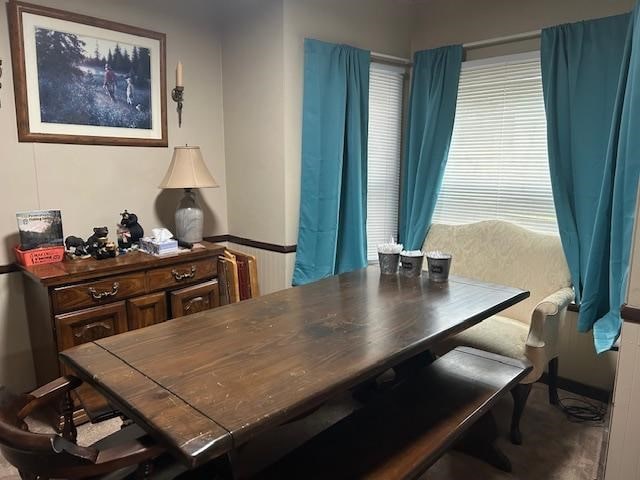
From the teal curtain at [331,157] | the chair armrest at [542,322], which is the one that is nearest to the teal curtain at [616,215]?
the chair armrest at [542,322]

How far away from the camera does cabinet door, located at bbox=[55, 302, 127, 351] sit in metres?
2.18

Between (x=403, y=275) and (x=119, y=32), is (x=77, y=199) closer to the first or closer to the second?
(x=119, y=32)

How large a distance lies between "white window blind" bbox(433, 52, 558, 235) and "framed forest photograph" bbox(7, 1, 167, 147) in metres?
2.04

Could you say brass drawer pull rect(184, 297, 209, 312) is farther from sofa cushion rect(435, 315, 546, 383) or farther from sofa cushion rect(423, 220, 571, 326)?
sofa cushion rect(423, 220, 571, 326)

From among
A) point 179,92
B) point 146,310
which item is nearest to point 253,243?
point 146,310

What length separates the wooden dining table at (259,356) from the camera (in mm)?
1051

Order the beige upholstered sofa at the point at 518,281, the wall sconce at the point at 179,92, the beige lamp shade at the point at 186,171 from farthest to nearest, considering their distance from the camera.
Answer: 1. the wall sconce at the point at 179,92
2. the beige lamp shade at the point at 186,171
3. the beige upholstered sofa at the point at 518,281

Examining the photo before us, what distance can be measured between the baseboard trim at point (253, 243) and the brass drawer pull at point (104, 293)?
1.03 metres

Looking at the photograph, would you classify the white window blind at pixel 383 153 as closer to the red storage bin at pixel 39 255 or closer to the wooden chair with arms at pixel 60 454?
the red storage bin at pixel 39 255

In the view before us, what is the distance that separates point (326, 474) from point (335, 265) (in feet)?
6.22

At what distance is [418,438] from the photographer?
5.15ft

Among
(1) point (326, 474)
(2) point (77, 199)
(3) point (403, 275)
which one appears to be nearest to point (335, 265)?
(3) point (403, 275)

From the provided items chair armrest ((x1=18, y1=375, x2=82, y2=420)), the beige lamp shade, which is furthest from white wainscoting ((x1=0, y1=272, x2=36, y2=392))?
chair armrest ((x1=18, y1=375, x2=82, y2=420))

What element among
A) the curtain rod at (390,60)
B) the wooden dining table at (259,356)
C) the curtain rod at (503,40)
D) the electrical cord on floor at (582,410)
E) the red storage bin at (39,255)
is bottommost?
the electrical cord on floor at (582,410)
